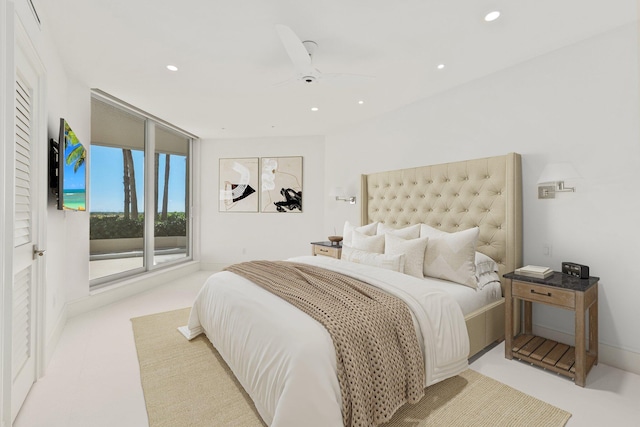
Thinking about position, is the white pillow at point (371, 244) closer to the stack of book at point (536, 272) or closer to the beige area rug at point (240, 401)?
the stack of book at point (536, 272)

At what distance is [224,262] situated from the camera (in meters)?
5.72

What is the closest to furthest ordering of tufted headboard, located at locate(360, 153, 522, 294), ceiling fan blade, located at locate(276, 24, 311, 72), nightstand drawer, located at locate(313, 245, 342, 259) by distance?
ceiling fan blade, located at locate(276, 24, 311, 72), tufted headboard, located at locate(360, 153, 522, 294), nightstand drawer, located at locate(313, 245, 342, 259)

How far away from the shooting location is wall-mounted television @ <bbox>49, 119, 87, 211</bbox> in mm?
2340

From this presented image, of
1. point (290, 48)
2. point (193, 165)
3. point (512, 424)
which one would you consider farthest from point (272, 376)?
point (193, 165)

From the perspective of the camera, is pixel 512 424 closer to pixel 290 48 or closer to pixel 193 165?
pixel 290 48

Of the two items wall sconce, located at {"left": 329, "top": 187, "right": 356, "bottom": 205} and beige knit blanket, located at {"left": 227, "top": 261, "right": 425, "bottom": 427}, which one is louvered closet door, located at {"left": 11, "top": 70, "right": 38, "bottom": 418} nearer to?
beige knit blanket, located at {"left": 227, "top": 261, "right": 425, "bottom": 427}

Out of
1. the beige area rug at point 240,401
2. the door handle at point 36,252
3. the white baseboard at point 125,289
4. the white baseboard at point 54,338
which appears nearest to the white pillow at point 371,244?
the beige area rug at point 240,401

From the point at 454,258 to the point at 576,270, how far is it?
88 centimetres

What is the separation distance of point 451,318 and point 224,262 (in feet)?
15.3

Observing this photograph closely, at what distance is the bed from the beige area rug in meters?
0.14

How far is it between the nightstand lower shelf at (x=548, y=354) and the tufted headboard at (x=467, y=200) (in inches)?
23.8

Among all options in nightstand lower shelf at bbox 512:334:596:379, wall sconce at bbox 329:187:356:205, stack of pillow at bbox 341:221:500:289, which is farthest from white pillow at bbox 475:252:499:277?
wall sconce at bbox 329:187:356:205

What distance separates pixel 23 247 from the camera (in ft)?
6.05

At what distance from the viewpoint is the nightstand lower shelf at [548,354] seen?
212 cm
